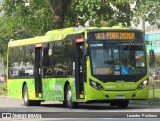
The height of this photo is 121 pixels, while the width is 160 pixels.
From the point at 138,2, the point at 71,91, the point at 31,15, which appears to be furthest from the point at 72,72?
the point at 31,15

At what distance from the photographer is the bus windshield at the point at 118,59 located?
24.2 m

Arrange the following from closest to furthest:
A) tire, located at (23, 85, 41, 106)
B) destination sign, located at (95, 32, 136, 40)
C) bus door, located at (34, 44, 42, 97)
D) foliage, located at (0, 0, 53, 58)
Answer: destination sign, located at (95, 32, 136, 40) → bus door, located at (34, 44, 42, 97) → tire, located at (23, 85, 41, 106) → foliage, located at (0, 0, 53, 58)

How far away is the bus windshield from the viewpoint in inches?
952

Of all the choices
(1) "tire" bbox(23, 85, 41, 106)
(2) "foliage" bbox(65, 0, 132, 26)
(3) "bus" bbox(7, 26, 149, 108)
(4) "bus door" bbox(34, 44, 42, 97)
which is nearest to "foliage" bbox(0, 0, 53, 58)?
(2) "foliage" bbox(65, 0, 132, 26)

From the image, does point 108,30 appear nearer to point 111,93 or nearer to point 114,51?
point 114,51

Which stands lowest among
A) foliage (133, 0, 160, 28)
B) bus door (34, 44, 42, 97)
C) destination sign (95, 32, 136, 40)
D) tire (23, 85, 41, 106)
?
tire (23, 85, 41, 106)

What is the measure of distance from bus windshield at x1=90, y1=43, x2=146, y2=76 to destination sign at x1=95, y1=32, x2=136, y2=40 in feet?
0.90

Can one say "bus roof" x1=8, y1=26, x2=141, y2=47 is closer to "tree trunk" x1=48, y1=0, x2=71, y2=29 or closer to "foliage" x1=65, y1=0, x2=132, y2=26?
"tree trunk" x1=48, y1=0, x2=71, y2=29

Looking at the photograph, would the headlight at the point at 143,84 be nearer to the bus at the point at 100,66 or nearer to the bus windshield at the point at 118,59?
the bus at the point at 100,66

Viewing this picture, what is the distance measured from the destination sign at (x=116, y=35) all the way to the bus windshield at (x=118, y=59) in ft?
0.90

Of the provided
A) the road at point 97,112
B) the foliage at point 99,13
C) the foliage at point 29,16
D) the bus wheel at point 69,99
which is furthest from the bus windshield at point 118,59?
the foliage at point 29,16

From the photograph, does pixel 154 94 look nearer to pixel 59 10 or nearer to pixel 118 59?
pixel 118 59

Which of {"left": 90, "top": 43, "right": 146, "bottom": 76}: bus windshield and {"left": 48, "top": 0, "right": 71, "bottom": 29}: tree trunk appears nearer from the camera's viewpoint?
{"left": 90, "top": 43, "right": 146, "bottom": 76}: bus windshield

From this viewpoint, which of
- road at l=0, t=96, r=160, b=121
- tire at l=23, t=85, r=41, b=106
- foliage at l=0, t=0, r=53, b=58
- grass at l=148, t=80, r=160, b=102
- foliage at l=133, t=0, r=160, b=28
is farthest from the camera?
foliage at l=0, t=0, r=53, b=58
